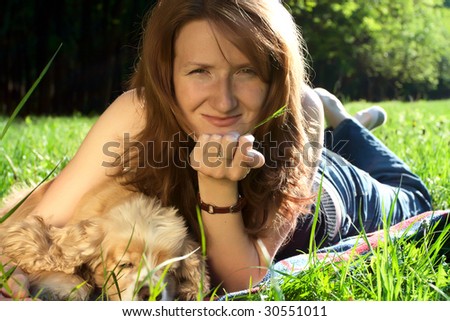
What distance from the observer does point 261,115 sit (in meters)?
2.32

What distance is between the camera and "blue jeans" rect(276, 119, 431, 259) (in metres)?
3.02

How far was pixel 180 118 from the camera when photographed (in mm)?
2361

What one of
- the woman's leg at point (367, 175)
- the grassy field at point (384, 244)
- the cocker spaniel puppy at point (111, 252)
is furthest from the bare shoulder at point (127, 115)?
the woman's leg at point (367, 175)

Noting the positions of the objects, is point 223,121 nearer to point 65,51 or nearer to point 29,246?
point 29,246

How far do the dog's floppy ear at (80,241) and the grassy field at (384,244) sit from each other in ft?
0.68

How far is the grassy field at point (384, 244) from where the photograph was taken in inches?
71.4

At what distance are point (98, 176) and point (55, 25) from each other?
6.92m

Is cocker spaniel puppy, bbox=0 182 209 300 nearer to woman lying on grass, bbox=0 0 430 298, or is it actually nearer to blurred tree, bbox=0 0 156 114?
woman lying on grass, bbox=0 0 430 298

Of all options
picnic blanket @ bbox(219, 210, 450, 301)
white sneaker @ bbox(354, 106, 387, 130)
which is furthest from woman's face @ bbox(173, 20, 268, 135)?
white sneaker @ bbox(354, 106, 387, 130)

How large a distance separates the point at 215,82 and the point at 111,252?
0.64 meters

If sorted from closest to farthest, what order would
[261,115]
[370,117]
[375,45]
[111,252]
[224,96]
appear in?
[111,252], [224,96], [261,115], [370,117], [375,45]

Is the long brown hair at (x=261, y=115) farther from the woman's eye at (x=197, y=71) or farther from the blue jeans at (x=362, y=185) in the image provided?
the blue jeans at (x=362, y=185)

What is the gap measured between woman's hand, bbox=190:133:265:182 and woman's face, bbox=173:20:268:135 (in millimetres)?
236

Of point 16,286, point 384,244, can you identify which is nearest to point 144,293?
point 16,286
